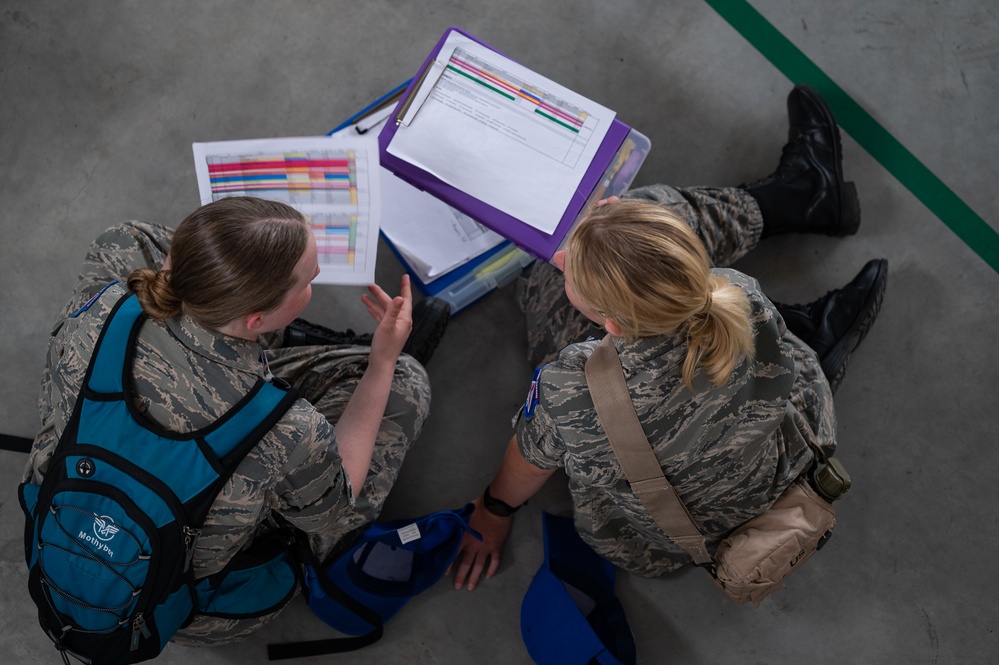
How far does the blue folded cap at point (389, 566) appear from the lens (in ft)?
6.17

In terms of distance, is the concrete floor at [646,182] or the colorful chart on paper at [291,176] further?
the concrete floor at [646,182]

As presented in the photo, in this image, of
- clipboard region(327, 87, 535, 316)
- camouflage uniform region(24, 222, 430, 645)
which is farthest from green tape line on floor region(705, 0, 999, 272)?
camouflage uniform region(24, 222, 430, 645)

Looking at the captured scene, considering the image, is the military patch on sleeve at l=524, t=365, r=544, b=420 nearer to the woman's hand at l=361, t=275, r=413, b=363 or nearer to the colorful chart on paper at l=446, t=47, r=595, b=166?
the woman's hand at l=361, t=275, r=413, b=363

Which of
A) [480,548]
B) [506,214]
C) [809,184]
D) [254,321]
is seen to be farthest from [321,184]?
[809,184]

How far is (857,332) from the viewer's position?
83.6 inches

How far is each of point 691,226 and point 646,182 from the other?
1.42 ft

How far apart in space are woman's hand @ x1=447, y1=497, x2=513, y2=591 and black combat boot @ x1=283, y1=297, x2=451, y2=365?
452 millimetres

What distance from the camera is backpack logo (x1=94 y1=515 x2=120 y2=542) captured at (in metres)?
1.28

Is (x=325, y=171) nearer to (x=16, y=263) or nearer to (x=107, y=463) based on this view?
(x=107, y=463)

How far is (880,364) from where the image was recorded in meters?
2.21

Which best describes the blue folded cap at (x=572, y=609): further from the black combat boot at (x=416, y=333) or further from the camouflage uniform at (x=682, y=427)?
the black combat boot at (x=416, y=333)

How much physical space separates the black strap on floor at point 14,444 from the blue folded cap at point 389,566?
95 centimetres

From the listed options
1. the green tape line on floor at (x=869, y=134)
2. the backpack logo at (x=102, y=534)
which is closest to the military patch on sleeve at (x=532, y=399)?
the backpack logo at (x=102, y=534)

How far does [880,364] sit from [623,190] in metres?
0.99
